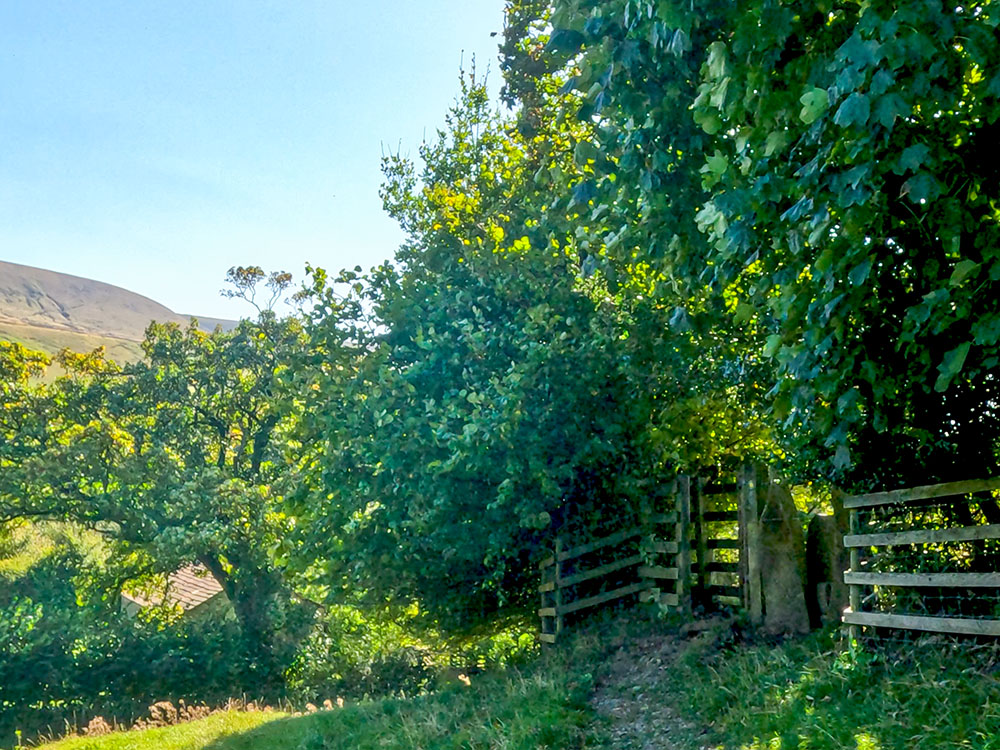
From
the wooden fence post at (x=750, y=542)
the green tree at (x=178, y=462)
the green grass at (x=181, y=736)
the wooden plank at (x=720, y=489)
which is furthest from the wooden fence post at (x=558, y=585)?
the green tree at (x=178, y=462)

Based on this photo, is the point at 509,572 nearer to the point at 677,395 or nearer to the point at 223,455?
the point at 677,395

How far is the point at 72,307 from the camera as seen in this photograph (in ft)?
496

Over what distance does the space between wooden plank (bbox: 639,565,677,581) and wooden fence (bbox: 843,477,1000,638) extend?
283 cm

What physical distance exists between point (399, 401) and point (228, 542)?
9.77m

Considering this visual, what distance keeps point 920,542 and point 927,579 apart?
0.32m

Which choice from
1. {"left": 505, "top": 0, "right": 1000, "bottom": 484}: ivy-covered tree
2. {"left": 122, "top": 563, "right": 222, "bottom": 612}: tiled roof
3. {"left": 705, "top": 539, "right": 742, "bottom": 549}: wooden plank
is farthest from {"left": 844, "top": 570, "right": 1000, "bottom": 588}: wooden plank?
{"left": 122, "top": 563, "right": 222, "bottom": 612}: tiled roof

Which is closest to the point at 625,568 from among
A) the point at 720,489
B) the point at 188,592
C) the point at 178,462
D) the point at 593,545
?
the point at 593,545

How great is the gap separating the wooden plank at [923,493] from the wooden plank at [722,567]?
2672mm

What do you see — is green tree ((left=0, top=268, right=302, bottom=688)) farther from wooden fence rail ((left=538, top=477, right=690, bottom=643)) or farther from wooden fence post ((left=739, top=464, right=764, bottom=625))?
wooden fence post ((left=739, top=464, right=764, bottom=625))

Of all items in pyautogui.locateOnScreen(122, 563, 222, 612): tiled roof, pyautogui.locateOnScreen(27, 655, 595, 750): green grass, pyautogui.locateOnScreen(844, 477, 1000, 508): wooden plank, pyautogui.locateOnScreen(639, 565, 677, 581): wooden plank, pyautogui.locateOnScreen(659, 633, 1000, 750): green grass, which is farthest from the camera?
pyautogui.locateOnScreen(122, 563, 222, 612): tiled roof

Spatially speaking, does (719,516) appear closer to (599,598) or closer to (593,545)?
(593,545)

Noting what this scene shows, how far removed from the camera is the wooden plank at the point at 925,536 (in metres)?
5.79

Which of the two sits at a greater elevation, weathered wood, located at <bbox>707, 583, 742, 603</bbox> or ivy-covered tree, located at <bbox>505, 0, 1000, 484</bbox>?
ivy-covered tree, located at <bbox>505, 0, 1000, 484</bbox>

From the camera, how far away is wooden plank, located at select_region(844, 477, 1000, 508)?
5926 millimetres
